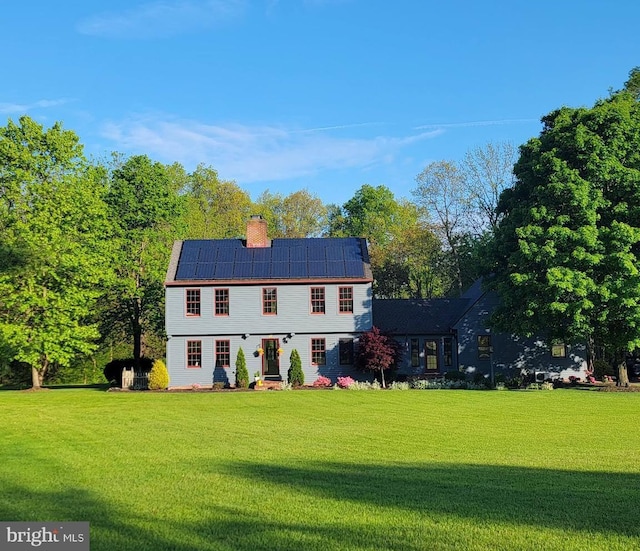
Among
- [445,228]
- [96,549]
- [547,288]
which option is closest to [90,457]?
[96,549]

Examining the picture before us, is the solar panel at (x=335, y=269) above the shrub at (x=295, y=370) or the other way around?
above

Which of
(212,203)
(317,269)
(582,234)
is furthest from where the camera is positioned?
→ (212,203)

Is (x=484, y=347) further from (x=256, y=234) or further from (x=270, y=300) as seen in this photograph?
(x=256, y=234)

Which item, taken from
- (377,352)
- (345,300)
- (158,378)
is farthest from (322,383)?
(158,378)

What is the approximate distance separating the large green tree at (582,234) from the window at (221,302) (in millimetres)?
13039

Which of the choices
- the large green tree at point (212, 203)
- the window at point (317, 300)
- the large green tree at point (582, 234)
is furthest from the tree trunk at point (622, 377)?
the large green tree at point (212, 203)

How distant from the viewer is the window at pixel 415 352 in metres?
34.6

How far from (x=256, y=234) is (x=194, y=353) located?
708cm

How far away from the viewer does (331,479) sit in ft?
31.2

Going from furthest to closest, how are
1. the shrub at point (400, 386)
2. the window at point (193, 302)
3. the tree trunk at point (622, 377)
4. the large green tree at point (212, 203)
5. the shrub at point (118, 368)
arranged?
the large green tree at point (212, 203) < the shrub at point (118, 368) < the window at point (193, 302) < the shrub at point (400, 386) < the tree trunk at point (622, 377)

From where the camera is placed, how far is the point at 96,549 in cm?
642

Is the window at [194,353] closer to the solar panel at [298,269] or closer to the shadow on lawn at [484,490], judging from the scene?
the solar panel at [298,269]

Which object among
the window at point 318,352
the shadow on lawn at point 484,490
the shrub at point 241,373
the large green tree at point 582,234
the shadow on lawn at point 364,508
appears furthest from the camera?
the window at point 318,352

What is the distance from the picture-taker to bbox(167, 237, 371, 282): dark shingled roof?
3328cm
